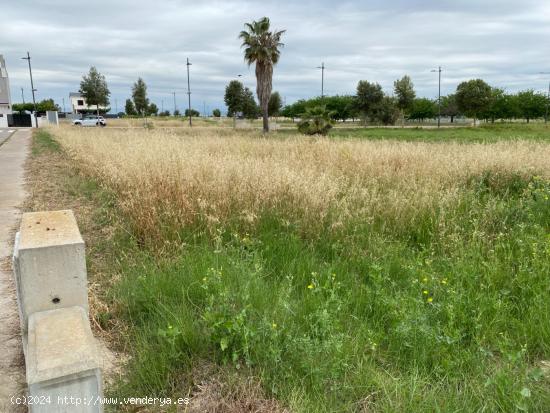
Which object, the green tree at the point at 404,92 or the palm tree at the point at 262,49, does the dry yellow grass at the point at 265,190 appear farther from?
the green tree at the point at 404,92

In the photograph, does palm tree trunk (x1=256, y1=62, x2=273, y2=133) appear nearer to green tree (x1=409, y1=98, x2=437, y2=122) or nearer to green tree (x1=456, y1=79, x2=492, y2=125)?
green tree (x1=456, y1=79, x2=492, y2=125)

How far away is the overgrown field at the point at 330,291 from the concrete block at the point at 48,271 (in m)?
0.57

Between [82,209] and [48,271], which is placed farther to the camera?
[82,209]

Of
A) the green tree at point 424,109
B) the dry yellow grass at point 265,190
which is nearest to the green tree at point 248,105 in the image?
the green tree at point 424,109

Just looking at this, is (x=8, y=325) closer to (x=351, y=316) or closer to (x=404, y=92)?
(x=351, y=316)

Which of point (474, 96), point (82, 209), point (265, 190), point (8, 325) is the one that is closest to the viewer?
point (8, 325)

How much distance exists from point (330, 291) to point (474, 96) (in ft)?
183

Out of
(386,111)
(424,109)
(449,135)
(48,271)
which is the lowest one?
(48,271)

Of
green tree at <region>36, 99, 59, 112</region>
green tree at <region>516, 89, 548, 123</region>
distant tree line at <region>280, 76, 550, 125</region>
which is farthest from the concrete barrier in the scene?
green tree at <region>36, 99, 59, 112</region>

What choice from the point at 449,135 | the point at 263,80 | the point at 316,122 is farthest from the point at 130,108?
the point at 449,135

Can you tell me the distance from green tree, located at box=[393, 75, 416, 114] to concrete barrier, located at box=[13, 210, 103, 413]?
58697 millimetres

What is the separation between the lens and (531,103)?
222 feet

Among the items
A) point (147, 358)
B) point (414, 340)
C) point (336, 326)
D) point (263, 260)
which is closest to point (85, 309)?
point (147, 358)

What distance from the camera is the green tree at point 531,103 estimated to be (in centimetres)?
6706
